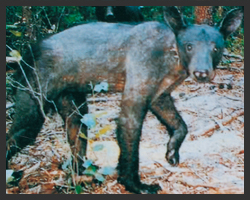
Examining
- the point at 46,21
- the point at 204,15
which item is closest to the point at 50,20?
the point at 46,21

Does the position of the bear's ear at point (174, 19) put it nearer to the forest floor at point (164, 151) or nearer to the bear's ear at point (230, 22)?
the bear's ear at point (230, 22)

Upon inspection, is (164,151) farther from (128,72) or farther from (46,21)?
(46,21)

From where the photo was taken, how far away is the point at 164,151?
2.99 meters

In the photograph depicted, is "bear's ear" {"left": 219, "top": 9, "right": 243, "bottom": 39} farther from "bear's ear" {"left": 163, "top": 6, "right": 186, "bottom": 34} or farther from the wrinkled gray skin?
"bear's ear" {"left": 163, "top": 6, "right": 186, "bottom": 34}

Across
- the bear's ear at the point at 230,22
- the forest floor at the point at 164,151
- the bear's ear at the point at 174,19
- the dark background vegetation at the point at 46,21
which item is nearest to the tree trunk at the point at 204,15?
the dark background vegetation at the point at 46,21

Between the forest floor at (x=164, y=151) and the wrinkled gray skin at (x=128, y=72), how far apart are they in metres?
0.08

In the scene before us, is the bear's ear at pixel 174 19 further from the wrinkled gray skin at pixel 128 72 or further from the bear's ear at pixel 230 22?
the bear's ear at pixel 230 22

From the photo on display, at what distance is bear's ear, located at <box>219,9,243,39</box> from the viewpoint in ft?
9.33

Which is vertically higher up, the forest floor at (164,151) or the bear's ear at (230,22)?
the bear's ear at (230,22)

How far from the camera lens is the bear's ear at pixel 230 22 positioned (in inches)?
112

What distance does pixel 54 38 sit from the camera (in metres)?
2.99

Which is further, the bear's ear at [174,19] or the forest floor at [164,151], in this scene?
the forest floor at [164,151]

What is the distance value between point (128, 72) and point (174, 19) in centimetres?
64

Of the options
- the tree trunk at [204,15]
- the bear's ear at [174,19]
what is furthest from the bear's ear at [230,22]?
the bear's ear at [174,19]
